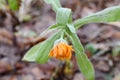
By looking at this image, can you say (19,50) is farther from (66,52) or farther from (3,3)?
(66,52)

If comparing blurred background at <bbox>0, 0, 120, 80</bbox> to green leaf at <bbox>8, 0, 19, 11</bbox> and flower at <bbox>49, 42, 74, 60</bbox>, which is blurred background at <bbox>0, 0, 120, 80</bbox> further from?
flower at <bbox>49, 42, 74, 60</bbox>

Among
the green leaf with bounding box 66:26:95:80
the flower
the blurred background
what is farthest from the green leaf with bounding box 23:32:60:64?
the blurred background

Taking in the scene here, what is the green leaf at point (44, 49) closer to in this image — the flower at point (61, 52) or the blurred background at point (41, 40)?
the flower at point (61, 52)

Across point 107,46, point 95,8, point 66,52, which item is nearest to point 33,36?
point 107,46

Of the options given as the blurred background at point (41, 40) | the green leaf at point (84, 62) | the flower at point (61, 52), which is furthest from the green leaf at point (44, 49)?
the blurred background at point (41, 40)

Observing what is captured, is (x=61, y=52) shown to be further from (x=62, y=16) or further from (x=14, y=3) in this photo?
(x=14, y=3)

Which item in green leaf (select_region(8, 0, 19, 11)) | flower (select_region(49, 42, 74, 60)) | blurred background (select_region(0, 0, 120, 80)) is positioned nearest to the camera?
flower (select_region(49, 42, 74, 60))

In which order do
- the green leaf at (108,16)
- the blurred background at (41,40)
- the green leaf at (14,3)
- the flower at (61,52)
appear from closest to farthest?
the flower at (61,52) < the green leaf at (108,16) < the green leaf at (14,3) < the blurred background at (41,40)

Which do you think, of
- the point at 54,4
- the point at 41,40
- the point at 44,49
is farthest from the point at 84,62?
the point at 41,40
